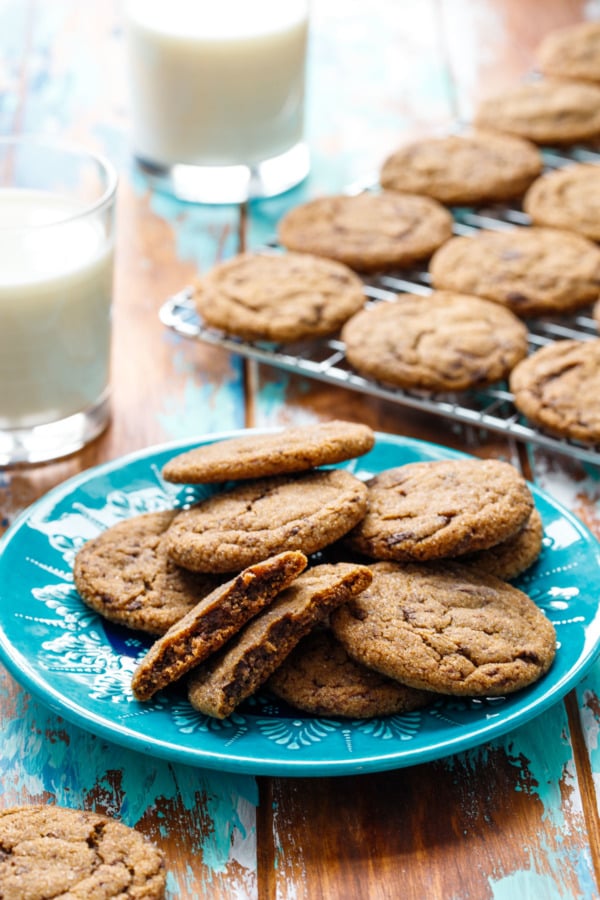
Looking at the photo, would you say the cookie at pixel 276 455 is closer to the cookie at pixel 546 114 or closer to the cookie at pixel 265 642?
the cookie at pixel 265 642

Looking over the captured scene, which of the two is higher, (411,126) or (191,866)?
(411,126)

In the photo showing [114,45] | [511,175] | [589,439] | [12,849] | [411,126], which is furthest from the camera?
[114,45]

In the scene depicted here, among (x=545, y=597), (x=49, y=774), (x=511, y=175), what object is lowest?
(x=49, y=774)

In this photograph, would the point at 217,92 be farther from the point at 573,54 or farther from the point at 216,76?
the point at 573,54

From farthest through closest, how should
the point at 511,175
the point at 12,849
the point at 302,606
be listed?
the point at 511,175, the point at 302,606, the point at 12,849

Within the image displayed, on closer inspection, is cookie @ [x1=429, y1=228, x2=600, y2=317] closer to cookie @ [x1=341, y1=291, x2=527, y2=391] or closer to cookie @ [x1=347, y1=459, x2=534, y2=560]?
cookie @ [x1=341, y1=291, x2=527, y2=391]

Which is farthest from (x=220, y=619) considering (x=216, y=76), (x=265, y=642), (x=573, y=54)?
(x=573, y=54)

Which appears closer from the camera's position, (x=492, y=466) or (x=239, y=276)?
(x=492, y=466)

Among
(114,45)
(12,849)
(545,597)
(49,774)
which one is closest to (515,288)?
(545,597)

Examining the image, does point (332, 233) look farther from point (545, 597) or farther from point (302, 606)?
point (302, 606)
